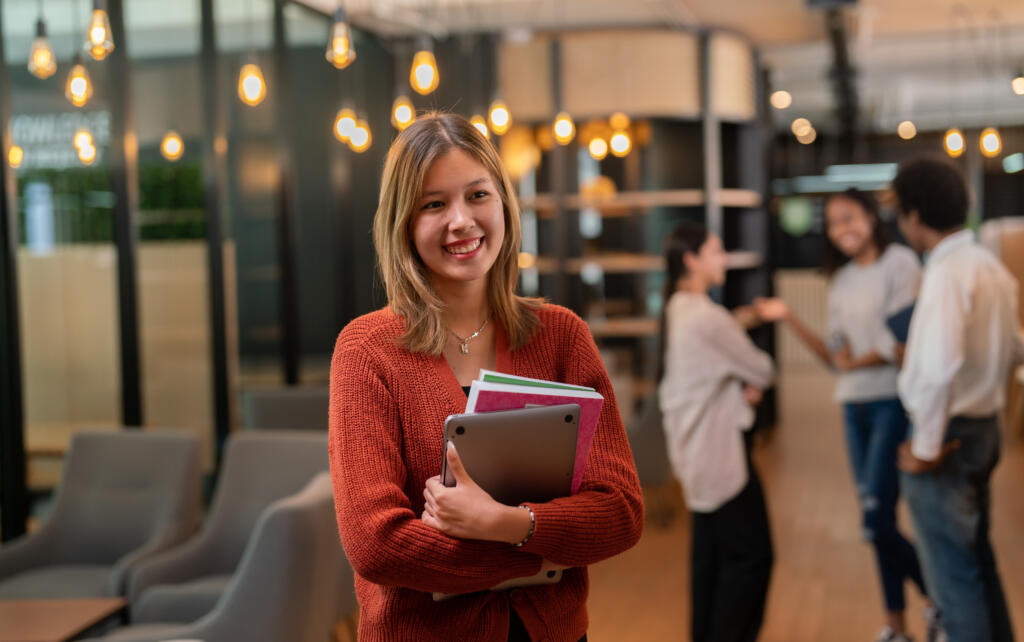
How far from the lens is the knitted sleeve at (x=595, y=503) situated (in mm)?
1632

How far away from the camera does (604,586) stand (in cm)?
528

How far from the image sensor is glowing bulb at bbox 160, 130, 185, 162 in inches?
218

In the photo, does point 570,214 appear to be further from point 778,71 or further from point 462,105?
point 778,71

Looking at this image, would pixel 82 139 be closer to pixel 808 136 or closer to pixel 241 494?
pixel 241 494

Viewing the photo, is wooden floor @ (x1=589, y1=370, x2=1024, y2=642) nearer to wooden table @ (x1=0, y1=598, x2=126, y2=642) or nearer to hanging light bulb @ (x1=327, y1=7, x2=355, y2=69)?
wooden table @ (x1=0, y1=598, x2=126, y2=642)

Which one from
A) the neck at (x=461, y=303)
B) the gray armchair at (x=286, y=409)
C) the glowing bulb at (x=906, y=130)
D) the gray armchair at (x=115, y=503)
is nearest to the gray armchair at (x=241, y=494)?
the gray armchair at (x=115, y=503)

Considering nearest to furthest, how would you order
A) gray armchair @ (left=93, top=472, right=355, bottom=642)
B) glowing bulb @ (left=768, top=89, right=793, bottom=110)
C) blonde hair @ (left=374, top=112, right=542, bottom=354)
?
blonde hair @ (left=374, top=112, right=542, bottom=354)
gray armchair @ (left=93, top=472, right=355, bottom=642)
glowing bulb @ (left=768, top=89, right=793, bottom=110)

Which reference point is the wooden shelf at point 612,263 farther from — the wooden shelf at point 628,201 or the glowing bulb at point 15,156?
the glowing bulb at point 15,156

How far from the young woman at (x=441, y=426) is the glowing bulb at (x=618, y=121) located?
611 cm

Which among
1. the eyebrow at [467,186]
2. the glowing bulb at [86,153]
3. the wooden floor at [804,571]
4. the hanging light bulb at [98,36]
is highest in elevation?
the hanging light bulb at [98,36]

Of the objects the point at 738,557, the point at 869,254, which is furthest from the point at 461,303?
the point at 869,254

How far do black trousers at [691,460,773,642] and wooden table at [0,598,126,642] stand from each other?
2113 mm

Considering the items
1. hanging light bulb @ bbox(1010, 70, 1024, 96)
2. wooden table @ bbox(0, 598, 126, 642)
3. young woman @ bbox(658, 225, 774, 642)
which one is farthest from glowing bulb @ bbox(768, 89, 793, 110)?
wooden table @ bbox(0, 598, 126, 642)

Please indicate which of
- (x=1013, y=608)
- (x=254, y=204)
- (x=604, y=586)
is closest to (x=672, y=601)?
(x=604, y=586)
